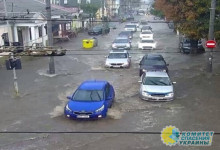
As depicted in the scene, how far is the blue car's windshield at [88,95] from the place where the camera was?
1452 cm

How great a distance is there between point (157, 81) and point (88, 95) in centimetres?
430

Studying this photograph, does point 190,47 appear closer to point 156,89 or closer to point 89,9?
point 156,89

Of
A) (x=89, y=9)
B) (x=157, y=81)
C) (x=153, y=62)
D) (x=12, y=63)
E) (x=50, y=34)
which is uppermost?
(x=89, y=9)

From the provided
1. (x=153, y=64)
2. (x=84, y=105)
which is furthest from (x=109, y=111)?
(x=153, y=64)

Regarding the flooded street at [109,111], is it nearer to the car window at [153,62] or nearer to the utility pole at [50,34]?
the utility pole at [50,34]

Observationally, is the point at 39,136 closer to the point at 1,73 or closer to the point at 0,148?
the point at 0,148

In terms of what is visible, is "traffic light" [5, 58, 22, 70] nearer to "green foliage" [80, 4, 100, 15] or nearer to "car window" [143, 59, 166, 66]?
"car window" [143, 59, 166, 66]

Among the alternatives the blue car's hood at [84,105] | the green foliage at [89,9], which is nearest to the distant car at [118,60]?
the blue car's hood at [84,105]

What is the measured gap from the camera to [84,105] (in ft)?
45.8

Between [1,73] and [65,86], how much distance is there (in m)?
6.78

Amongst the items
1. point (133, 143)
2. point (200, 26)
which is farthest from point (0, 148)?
point (200, 26)

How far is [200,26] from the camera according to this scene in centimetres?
2288

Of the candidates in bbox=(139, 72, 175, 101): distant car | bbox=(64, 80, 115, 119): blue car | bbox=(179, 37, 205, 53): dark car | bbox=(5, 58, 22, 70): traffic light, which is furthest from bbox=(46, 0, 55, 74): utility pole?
bbox=(179, 37, 205, 53): dark car

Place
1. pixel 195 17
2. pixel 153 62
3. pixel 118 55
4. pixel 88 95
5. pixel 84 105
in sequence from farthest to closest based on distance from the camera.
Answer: pixel 118 55, pixel 195 17, pixel 153 62, pixel 88 95, pixel 84 105
